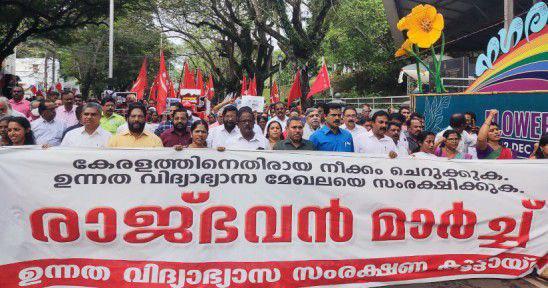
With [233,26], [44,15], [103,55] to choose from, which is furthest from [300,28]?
[103,55]

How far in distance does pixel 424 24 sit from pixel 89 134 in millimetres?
7641

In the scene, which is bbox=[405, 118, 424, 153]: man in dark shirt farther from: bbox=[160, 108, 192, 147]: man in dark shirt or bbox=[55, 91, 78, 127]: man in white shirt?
bbox=[55, 91, 78, 127]: man in white shirt

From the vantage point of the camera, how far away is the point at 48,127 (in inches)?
285

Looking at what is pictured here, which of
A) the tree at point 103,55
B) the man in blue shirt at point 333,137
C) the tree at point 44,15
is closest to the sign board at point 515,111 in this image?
the man in blue shirt at point 333,137

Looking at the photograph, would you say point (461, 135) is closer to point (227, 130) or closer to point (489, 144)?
point (489, 144)

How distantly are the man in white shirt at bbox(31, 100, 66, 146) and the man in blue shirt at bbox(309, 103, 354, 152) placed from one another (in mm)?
3479

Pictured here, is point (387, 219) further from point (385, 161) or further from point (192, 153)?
point (192, 153)

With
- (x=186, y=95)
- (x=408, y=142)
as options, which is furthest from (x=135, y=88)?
(x=408, y=142)

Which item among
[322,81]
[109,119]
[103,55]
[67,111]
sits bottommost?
[109,119]

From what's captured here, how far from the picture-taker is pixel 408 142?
23.2ft

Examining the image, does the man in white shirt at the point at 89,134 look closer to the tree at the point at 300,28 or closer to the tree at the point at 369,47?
the tree at the point at 300,28

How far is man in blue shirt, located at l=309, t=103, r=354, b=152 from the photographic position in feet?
19.2

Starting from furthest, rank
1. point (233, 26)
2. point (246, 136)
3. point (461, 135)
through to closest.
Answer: point (233, 26), point (461, 135), point (246, 136)

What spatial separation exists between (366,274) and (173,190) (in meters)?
1.66
